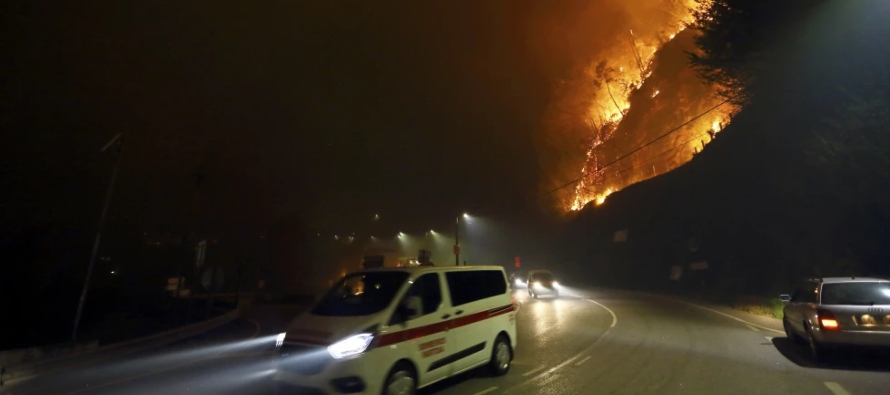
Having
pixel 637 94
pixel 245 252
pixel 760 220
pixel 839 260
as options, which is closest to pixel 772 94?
pixel 839 260

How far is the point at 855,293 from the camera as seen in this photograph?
998cm

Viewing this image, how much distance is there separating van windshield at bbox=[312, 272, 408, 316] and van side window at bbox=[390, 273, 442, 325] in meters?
0.19

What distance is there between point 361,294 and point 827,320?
25.4 ft

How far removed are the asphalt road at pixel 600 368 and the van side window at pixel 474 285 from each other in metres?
1.28

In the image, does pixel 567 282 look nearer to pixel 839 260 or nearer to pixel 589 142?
pixel 589 142

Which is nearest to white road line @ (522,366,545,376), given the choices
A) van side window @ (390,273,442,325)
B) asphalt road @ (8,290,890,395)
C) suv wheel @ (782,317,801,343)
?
asphalt road @ (8,290,890,395)

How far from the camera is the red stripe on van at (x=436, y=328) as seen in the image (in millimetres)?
6873

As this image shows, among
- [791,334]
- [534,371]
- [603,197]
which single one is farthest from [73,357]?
[603,197]

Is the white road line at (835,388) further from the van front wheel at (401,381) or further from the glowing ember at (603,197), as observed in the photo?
the glowing ember at (603,197)

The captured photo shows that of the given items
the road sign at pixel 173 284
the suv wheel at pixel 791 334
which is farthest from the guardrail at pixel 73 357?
the suv wheel at pixel 791 334

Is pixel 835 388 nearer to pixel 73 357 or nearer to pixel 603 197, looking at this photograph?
pixel 73 357

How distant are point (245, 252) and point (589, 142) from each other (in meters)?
39.3

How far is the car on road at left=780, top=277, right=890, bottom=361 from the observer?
917cm

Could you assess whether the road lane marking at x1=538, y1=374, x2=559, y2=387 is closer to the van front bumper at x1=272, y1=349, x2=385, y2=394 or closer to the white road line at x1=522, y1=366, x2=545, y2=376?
the white road line at x1=522, y1=366, x2=545, y2=376
